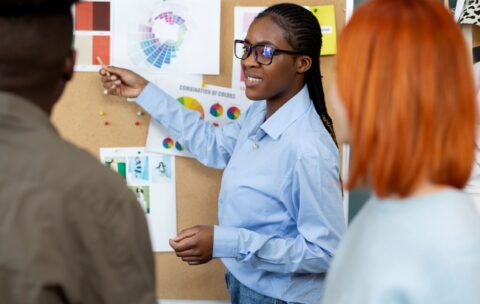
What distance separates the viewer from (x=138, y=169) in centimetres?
210

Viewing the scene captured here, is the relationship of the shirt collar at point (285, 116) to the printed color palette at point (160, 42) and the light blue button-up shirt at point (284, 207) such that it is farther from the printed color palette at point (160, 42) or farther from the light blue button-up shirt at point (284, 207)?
the printed color palette at point (160, 42)

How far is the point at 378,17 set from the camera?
0.93 metres

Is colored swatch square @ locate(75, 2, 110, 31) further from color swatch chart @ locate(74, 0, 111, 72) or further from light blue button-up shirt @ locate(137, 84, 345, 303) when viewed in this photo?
light blue button-up shirt @ locate(137, 84, 345, 303)

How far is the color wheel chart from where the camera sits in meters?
2.04

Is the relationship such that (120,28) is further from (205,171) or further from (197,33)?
(205,171)

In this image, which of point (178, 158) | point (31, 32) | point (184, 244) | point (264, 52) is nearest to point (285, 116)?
point (264, 52)

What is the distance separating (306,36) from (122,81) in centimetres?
62

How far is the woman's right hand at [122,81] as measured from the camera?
1.98 meters

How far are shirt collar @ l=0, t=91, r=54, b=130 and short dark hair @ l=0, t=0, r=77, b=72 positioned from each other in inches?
1.7

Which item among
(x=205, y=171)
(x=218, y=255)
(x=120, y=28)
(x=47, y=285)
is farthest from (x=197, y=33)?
(x=47, y=285)

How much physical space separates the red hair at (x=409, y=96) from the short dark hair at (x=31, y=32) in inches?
16.2

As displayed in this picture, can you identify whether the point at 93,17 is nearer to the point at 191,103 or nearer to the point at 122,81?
the point at 122,81

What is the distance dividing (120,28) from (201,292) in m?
0.90

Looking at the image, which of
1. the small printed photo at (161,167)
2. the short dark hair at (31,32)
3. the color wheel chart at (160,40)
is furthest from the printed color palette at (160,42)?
the short dark hair at (31,32)
